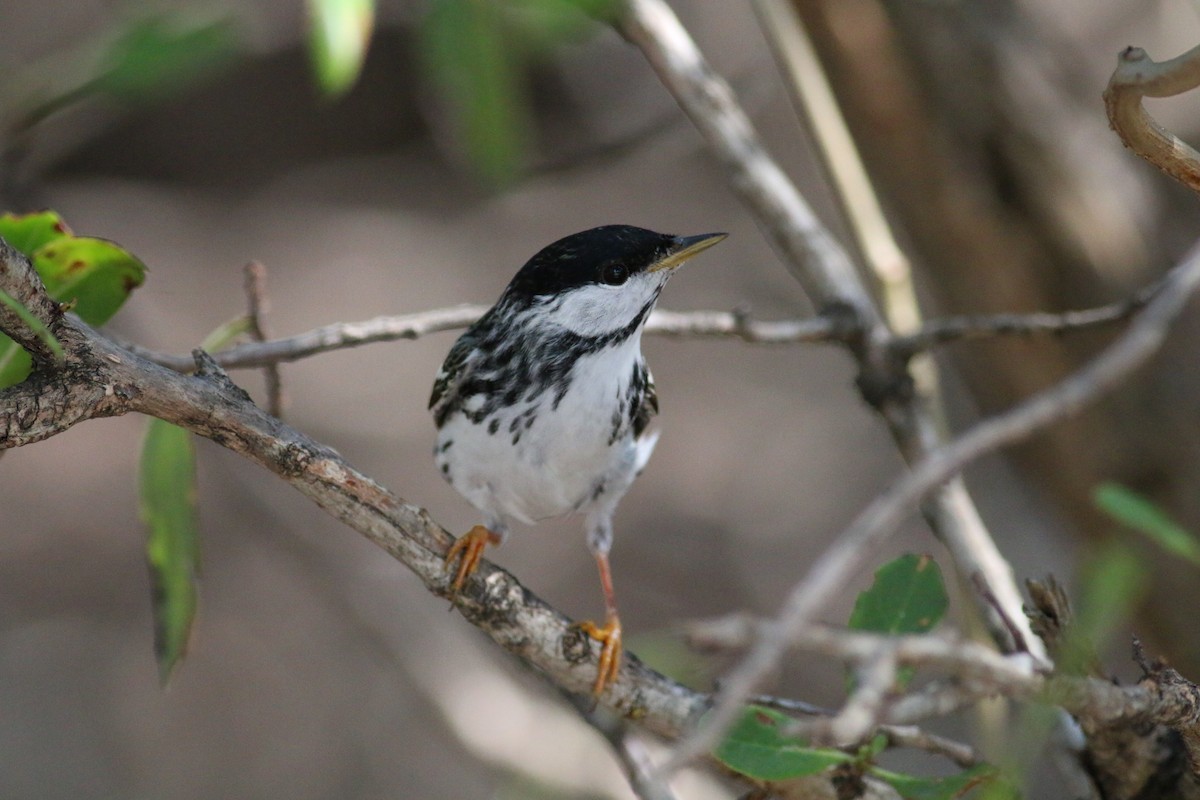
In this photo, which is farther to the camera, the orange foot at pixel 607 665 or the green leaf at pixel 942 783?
the orange foot at pixel 607 665

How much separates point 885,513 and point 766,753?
0.95 metres

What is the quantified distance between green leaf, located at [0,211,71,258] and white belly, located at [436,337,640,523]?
129 centimetres

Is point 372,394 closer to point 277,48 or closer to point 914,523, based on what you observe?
point 277,48

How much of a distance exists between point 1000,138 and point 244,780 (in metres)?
5.02

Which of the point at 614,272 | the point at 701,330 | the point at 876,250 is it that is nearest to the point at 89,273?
the point at 614,272

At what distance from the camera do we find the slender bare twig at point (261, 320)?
9.84 ft

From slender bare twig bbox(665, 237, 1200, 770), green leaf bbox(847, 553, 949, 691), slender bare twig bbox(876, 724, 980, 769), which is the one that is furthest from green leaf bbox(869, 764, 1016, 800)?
slender bare twig bbox(665, 237, 1200, 770)

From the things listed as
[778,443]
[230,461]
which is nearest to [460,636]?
[230,461]

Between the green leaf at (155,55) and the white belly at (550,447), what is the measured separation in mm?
1469

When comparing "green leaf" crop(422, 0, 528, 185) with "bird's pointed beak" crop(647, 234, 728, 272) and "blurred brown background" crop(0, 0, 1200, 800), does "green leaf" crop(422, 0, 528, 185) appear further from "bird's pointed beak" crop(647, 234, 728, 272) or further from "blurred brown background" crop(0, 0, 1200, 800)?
"blurred brown background" crop(0, 0, 1200, 800)

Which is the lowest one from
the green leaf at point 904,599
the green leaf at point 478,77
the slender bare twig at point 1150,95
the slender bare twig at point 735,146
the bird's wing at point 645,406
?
the green leaf at point 904,599

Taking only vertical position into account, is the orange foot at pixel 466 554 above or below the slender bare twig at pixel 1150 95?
below

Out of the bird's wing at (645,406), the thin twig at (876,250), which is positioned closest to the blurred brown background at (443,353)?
the thin twig at (876,250)

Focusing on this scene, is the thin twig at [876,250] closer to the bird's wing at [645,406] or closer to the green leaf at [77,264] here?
the bird's wing at [645,406]
